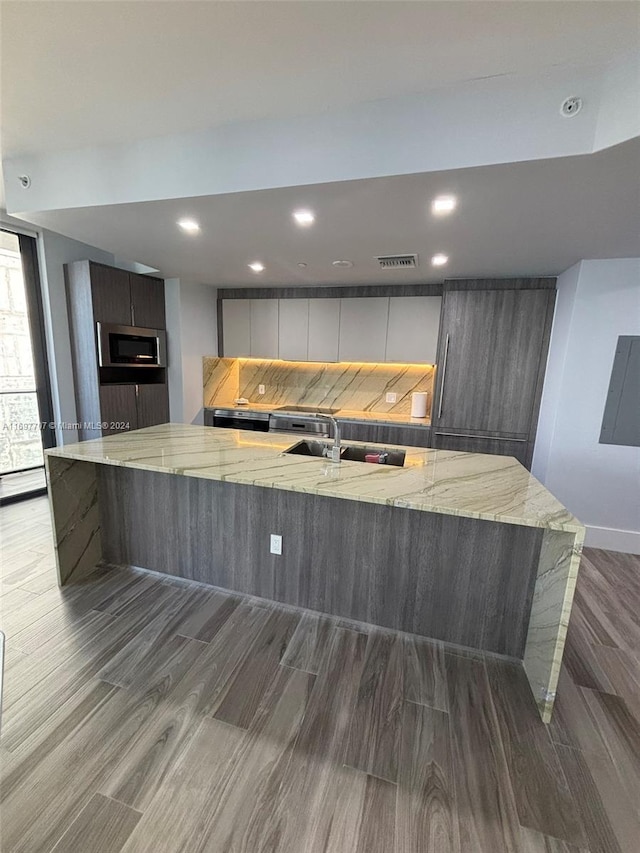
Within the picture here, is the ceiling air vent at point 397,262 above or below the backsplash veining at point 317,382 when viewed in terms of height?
above

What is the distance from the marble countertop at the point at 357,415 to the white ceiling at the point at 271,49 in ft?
9.19

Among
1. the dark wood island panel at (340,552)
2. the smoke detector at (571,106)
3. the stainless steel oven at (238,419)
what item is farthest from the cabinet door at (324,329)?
the smoke detector at (571,106)

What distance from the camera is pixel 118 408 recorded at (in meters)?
3.76

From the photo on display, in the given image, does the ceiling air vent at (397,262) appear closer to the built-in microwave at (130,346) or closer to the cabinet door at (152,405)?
the built-in microwave at (130,346)

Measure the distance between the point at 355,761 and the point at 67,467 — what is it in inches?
86.7

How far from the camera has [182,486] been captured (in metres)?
2.29

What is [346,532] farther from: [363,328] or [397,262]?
[363,328]

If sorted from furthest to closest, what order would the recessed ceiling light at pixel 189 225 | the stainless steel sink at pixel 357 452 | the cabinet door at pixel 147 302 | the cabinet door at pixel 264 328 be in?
1. the cabinet door at pixel 264 328
2. the cabinet door at pixel 147 302
3. the stainless steel sink at pixel 357 452
4. the recessed ceiling light at pixel 189 225

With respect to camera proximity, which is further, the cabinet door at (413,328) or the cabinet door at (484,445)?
the cabinet door at (413,328)

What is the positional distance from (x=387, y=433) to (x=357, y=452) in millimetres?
1548

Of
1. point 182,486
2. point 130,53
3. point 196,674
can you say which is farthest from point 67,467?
point 130,53

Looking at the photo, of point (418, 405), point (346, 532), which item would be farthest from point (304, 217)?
point (418, 405)

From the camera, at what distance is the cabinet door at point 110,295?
3512mm

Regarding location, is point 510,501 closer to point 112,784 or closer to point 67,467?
point 112,784
